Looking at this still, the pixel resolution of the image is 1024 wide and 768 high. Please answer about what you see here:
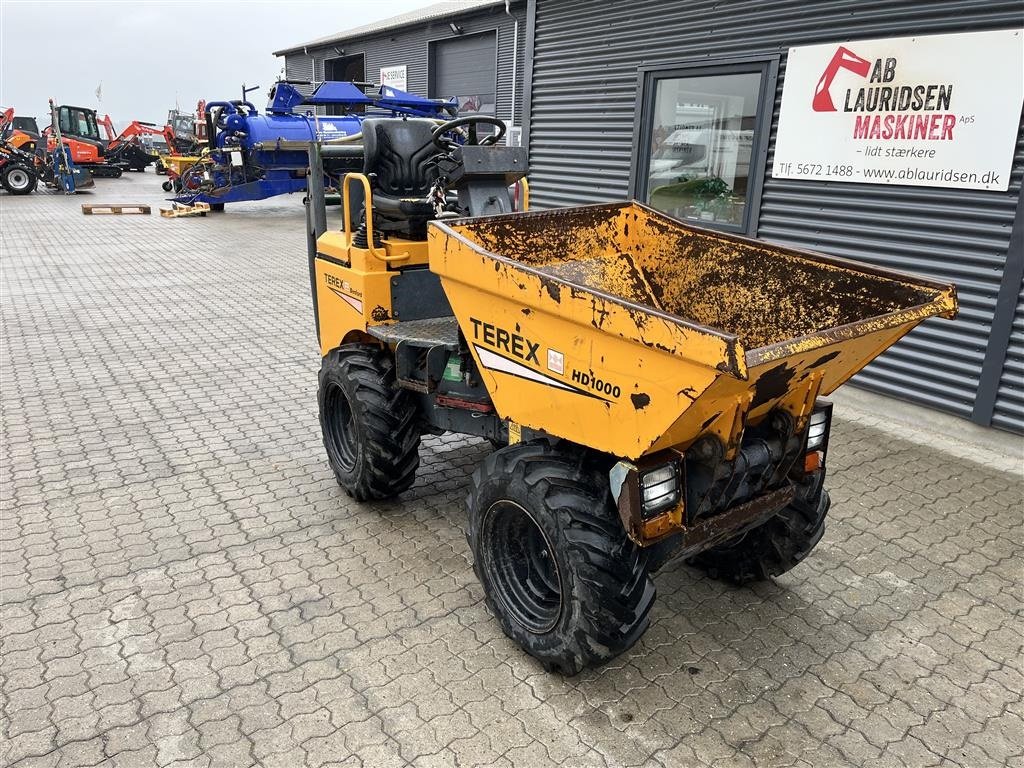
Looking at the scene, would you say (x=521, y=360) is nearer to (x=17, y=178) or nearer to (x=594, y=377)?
(x=594, y=377)

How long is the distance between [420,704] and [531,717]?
0.42m

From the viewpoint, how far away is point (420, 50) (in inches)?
790

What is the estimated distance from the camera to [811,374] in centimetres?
274

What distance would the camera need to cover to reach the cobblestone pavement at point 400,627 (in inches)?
106

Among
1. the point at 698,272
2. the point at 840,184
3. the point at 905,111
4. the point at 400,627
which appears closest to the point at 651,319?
the point at 698,272

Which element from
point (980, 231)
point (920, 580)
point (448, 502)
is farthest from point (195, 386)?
point (980, 231)

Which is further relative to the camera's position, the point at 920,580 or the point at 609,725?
the point at 920,580

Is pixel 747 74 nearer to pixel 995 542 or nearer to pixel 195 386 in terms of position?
pixel 995 542

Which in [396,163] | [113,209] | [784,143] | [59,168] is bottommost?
[113,209]

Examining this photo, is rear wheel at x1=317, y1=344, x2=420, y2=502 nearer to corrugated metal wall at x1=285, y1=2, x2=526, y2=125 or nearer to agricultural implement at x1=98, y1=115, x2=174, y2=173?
corrugated metal wall at x1=285, y1=2, x2=526, y2=125

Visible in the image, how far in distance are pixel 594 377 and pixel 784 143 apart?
4990mm

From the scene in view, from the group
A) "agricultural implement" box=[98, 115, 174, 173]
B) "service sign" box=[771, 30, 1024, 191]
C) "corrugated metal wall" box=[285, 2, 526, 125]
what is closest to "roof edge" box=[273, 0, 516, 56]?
"corrugated metal wall" box=[285, 2, 526, 125]

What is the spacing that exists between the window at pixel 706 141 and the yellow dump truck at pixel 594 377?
3.64 m

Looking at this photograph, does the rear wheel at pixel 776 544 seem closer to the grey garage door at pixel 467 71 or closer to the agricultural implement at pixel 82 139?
the grey garage door at pixel 467 71
